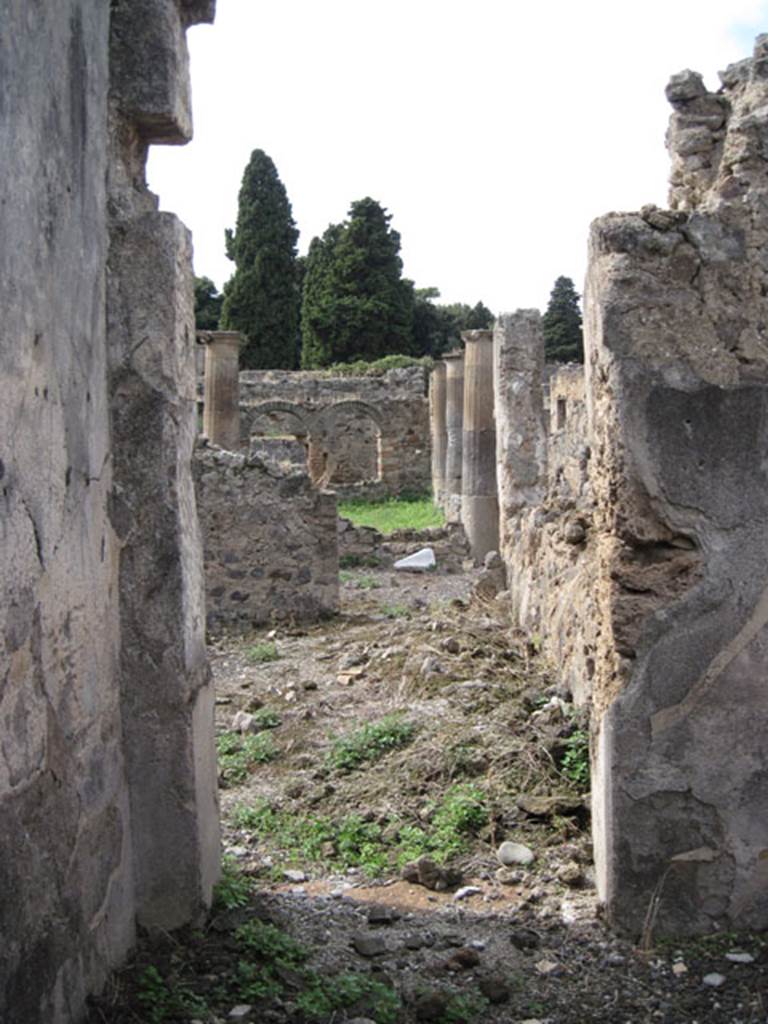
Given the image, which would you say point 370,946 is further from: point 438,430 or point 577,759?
point 438,430

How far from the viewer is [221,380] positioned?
1777 cm

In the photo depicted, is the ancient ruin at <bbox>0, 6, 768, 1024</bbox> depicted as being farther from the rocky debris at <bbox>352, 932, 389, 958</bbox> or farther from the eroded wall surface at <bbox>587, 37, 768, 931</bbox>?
the rocky debris at <bbox>352, 932, 389, 958</bbox>

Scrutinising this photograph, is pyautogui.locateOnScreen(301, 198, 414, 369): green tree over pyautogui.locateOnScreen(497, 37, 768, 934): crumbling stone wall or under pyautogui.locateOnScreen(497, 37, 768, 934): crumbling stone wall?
over

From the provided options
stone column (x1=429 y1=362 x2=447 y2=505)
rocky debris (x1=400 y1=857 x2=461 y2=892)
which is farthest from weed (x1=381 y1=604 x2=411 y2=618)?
stone column (x1=429 y1=362 x2=447 y2=505)

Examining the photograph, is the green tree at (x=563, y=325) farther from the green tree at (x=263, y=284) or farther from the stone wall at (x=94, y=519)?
the stone wall at (x=94, y=519)

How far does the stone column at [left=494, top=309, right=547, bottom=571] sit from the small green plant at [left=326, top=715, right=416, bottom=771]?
668 cm

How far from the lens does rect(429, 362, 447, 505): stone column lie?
2335cm

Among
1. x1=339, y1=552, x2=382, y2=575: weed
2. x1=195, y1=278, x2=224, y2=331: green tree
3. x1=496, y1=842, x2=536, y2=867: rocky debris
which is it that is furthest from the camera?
x1=195, y1=278, x2=224, y2=331: green tree

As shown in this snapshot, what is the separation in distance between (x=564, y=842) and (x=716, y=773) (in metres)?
0.92

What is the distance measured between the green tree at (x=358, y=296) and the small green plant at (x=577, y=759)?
3497cm

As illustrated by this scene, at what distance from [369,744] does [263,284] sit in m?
32.2

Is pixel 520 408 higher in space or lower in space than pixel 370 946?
higher

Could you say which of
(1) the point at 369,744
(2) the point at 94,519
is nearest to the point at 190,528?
(2) the point at 94,519

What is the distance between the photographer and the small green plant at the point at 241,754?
5.36 metres
